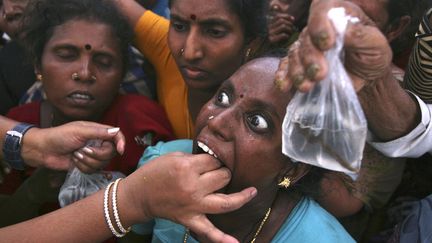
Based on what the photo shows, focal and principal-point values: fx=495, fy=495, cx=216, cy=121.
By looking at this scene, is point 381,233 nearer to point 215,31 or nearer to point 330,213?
point 330,213

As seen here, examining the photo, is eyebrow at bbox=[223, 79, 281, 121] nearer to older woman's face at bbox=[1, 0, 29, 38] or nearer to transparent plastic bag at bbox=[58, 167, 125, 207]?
transparent plastic bag at bbox=[58, 167, 125, 207]

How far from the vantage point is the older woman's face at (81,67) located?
2098mm

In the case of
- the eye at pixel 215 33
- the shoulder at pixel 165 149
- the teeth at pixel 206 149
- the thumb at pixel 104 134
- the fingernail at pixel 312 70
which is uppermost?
the fingernail at pixel 312 70

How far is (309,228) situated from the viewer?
5.29 feet

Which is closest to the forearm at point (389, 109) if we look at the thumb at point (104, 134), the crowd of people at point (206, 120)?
the crowd of people at point (206, 120)

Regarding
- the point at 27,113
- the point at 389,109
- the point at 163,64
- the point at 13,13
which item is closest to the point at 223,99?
the point at 389,109

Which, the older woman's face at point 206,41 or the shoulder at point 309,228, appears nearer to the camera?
the shoulder at point 309,228

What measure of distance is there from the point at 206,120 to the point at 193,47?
0.55m

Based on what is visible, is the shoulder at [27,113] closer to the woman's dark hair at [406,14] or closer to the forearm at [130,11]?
the forearm at [130,11]

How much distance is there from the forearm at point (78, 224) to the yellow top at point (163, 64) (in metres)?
0.84

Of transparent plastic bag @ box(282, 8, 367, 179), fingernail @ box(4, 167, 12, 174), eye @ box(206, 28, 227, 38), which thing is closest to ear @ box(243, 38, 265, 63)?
eye @ box(206, 28, 227, 38)

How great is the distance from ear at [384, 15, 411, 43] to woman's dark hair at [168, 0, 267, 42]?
516 millimetres

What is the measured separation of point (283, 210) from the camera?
168 centimetres

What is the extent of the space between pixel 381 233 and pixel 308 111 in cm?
111
